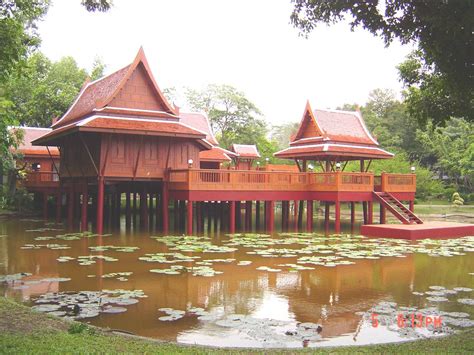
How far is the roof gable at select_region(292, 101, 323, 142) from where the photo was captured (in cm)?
2442

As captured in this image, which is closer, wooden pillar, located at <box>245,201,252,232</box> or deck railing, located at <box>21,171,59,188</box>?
wooden pillar, located at <box>245,201,252,232</box>

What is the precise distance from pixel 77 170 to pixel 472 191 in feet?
106

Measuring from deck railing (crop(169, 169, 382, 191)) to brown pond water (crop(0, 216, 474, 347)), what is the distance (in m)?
3.48

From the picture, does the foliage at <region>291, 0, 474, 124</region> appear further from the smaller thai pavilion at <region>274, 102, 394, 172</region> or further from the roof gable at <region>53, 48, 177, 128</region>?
the smaller thai pavilion at <region>274, 102, 394, 172</region>

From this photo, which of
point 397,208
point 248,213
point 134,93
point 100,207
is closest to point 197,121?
point 248,213

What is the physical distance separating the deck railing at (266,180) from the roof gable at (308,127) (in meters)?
3.35

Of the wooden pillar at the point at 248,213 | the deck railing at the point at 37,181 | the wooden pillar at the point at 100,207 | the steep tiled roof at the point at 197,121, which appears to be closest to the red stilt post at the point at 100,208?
the wooden pillar at the point at 100,207

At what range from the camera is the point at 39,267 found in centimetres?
1151

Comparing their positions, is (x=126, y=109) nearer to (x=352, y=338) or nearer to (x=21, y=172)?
(x=21, y=172)

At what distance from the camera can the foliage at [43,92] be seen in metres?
33.6

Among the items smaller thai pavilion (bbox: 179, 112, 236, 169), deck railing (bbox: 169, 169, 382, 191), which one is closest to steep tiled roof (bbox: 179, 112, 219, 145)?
smaller thai pavilion (bbox: 179, 112, 236, 169)

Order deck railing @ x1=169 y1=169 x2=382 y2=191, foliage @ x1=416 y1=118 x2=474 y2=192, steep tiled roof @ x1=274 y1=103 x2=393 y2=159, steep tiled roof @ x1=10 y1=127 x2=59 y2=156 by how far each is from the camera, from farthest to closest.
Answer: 1. foliage @ x1=416 y1=118 x2=474 y2=192
2. steep tiled roof @ x1=10 y1=127 x2=59 y2=156
3. steep tiled roof @ x1=274 y1=103 x2=393 y2=159
4. deck railing @ x1=169 y1=169 x2=382 y2=191

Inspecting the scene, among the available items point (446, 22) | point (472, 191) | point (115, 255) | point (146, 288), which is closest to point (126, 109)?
point (115, 255)

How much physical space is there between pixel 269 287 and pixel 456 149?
112 feet
